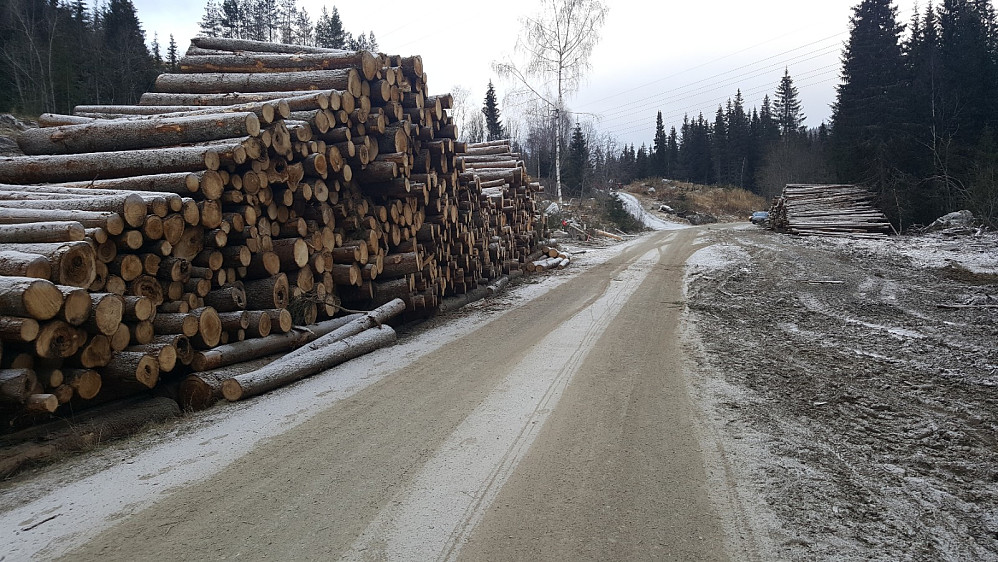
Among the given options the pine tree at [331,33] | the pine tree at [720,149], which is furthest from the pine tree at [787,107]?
the pine tree at [331,33]

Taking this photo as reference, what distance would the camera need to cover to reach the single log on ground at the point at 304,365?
549 cm

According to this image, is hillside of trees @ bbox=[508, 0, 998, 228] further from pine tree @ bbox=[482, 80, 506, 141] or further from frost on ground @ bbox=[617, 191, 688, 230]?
pine tree @ bbox=[482, 80, 506, 141]

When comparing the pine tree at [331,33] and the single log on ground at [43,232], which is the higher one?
the pine tree at [331,33]

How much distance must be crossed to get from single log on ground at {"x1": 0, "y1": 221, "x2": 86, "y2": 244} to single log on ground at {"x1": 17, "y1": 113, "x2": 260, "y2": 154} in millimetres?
2219

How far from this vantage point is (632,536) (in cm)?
295

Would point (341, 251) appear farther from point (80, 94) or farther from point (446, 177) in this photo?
point (80, 94)

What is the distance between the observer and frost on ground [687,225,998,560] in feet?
9.67

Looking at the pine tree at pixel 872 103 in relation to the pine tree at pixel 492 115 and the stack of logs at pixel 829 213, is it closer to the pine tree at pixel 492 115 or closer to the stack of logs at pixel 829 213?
the stack of logs at pixel 829 213

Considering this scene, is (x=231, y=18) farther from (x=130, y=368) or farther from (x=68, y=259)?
(x=130, y=368)

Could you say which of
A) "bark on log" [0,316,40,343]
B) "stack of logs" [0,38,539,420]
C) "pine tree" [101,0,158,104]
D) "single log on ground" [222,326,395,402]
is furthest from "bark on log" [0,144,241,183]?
"pine tree" [101,0,158,104]

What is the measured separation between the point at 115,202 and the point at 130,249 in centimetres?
48

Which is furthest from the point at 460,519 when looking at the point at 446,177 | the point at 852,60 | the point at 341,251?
the point at 852,60

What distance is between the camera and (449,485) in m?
3.56

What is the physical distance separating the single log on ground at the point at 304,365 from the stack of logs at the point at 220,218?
44cm
